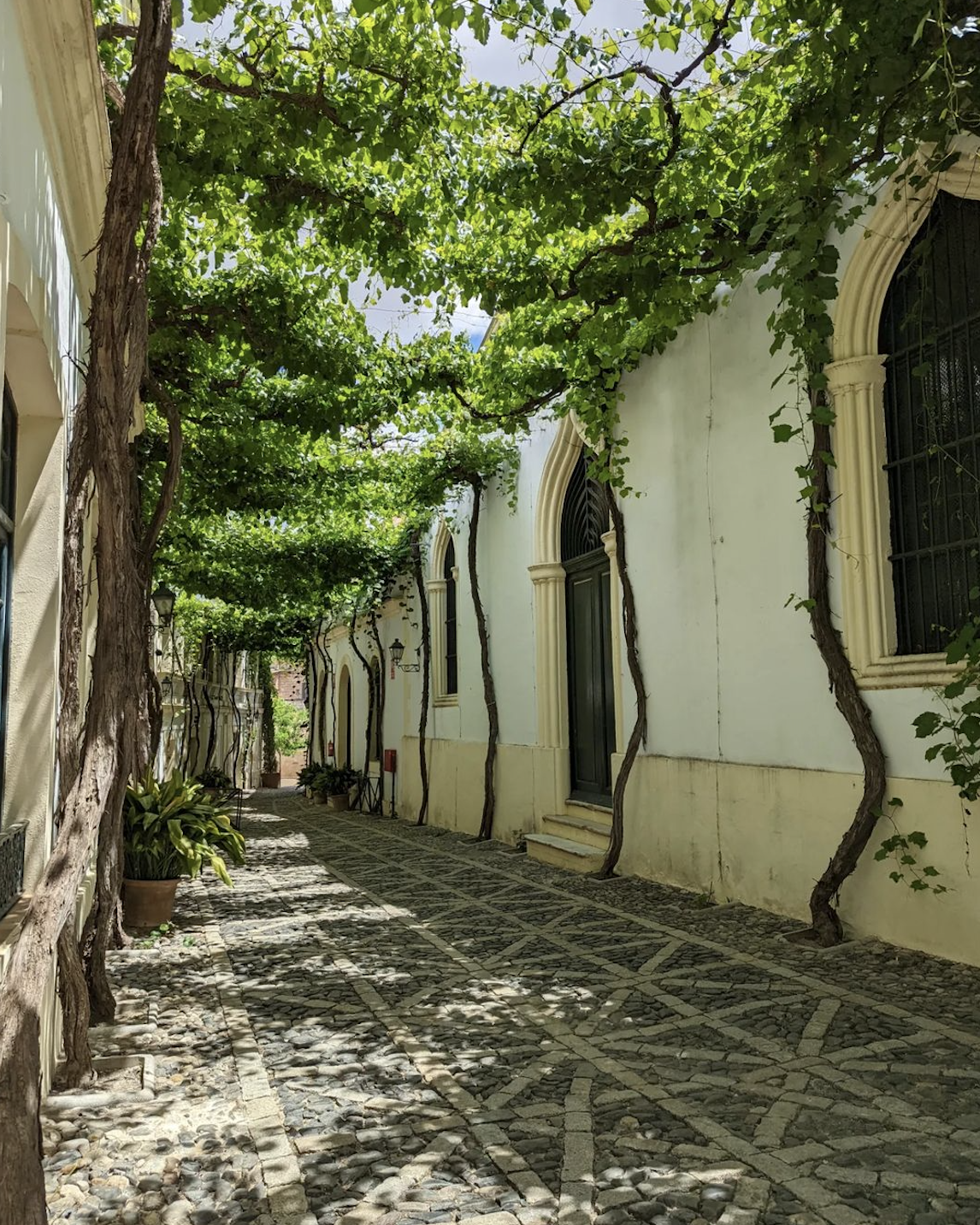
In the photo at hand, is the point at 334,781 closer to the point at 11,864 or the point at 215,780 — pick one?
the point at 215,780

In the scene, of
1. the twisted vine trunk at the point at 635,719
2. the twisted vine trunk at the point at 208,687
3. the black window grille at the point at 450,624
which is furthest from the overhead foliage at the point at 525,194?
the twisted vine trunk at the point at 208,687

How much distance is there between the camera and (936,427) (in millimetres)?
5461

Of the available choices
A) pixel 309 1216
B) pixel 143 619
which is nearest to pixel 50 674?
pixel 143 619

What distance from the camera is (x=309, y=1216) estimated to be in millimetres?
2635

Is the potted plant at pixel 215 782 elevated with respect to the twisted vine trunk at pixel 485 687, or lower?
lower

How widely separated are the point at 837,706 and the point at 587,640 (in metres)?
4.33

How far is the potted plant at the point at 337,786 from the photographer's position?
1817cm

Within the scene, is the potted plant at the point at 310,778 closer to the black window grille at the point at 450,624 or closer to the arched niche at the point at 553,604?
the black window grille at the point at 450,624

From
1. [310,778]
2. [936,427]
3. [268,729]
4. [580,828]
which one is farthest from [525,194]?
[268,729]

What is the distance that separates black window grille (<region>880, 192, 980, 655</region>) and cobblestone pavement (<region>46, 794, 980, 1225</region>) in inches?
76.2

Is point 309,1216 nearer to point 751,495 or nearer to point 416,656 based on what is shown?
point 751,495

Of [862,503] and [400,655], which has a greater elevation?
[862,503]

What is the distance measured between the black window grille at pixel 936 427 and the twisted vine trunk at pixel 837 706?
1.18 feet

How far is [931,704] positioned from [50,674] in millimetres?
4190
